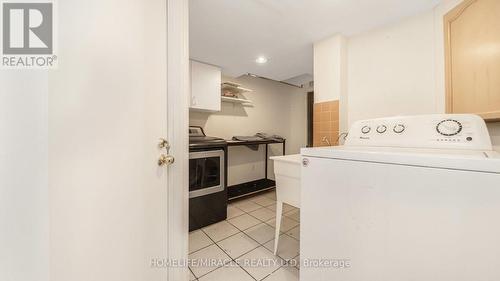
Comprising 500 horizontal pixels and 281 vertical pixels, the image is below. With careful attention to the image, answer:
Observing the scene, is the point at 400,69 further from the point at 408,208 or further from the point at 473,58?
the point at 408,208

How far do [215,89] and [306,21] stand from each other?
138 centimetres

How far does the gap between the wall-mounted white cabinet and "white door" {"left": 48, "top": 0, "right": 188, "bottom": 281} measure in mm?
1419

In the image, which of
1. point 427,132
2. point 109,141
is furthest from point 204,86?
point 427,132

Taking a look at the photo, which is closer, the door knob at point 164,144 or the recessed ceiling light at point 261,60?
the door knob at point 164,144

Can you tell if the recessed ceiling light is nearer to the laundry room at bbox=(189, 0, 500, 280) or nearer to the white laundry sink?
the laundry room at bbox=(189, 0, 500, 280)

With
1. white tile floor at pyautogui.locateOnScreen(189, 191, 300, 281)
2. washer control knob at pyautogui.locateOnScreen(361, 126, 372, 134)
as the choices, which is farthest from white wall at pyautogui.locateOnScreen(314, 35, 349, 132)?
white tile floor at pyautogui.locateOnScreen(189, 191, 300, 281)

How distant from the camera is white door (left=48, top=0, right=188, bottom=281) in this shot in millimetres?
559

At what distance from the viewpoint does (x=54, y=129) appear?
538 millimetres

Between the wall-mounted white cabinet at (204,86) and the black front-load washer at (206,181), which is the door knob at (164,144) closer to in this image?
the black front-load washer at (206,181)

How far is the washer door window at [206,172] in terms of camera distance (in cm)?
187

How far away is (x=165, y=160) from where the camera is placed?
0.89 metres

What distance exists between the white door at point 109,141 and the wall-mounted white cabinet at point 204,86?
1.42 meters

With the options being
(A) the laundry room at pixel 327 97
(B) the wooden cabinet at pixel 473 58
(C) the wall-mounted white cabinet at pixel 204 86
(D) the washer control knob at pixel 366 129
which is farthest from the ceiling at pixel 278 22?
(D) the washer control knob at pixel 366 129

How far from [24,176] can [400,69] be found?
7.29 feet
